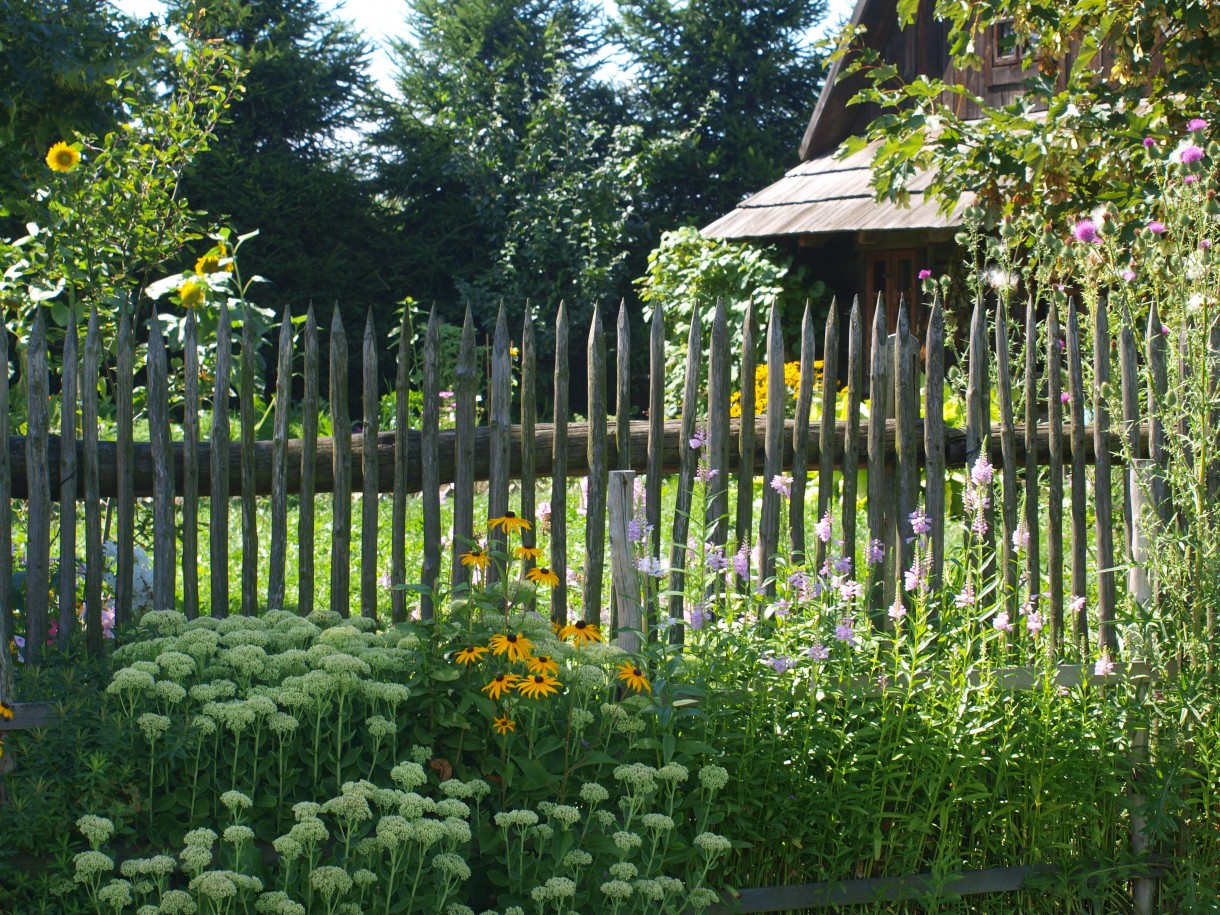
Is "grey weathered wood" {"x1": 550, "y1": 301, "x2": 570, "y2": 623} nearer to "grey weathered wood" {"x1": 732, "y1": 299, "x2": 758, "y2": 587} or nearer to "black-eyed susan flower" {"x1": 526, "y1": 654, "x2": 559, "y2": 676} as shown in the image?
"grey weathered wood" {"x1": 732, "y1": 299, "x2": 758, "y2": 587}

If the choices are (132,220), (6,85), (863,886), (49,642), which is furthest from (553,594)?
(132,220)

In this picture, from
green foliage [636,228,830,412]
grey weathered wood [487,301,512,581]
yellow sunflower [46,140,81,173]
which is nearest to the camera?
grey weathered wood [487,301,512,581]

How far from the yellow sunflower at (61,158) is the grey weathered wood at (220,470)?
1.95 m

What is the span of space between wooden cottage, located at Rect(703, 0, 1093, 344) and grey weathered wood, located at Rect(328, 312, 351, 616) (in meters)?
6.73

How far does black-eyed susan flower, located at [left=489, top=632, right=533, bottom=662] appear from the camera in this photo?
2.68 m

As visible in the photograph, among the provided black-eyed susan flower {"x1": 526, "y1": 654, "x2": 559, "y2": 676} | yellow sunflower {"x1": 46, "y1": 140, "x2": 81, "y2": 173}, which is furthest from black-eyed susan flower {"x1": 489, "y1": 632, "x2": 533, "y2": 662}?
yellow sunflower {"x1": 46, "y1": 140, "x2": 81, "y2": 173}

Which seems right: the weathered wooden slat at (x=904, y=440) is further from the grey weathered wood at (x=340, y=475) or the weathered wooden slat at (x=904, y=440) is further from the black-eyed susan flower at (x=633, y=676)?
the grey weathered wood at (x=340, y=475)

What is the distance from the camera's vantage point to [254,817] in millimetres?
2607

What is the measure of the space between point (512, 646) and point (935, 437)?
1825 mm

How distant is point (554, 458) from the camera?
3.74 meters

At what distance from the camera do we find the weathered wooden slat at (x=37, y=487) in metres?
3.42

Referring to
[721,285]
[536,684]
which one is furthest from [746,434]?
[721,285]

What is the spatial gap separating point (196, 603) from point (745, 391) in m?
1.74

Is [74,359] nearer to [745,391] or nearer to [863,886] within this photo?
[745,391]
